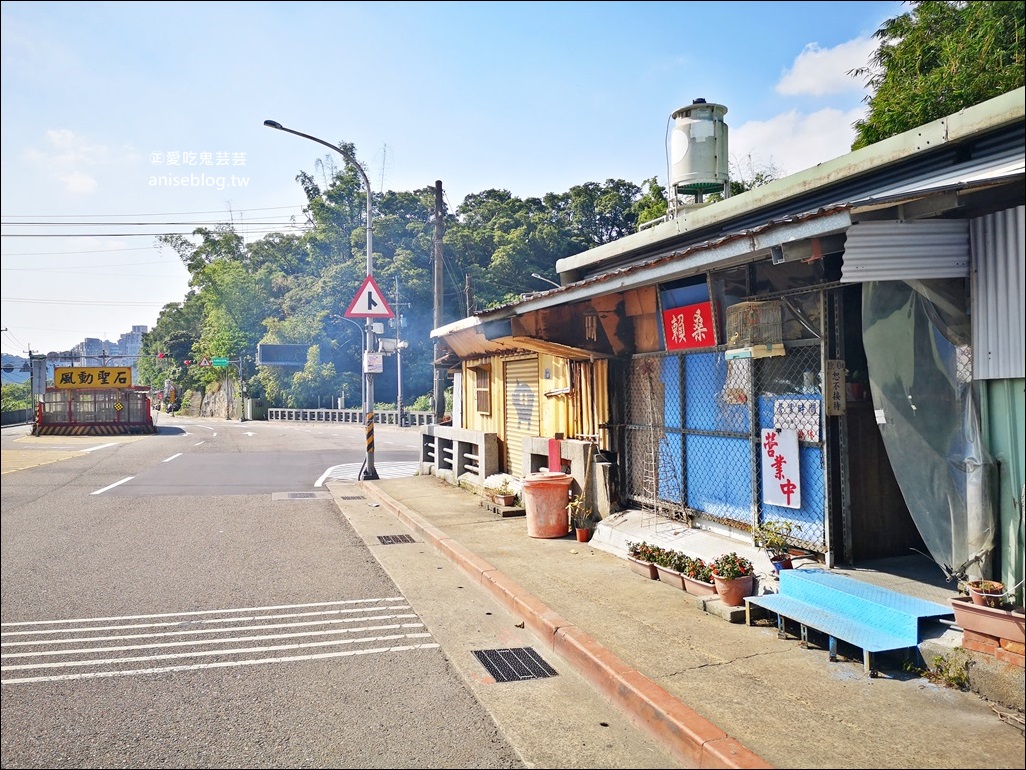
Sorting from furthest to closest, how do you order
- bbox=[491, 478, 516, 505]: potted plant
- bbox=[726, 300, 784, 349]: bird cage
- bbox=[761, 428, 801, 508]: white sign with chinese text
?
1. bbox=[491, 478, 516, 505]: potted plant
2. bbox=[726, 300, 784, 349]: bird cage
3. bbox=[761, 428, 801, 508]: white sign with chinese text

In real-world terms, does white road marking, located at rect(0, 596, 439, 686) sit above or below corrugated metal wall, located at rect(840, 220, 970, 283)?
below

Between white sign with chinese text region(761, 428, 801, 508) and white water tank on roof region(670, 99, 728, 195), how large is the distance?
3.97 metres

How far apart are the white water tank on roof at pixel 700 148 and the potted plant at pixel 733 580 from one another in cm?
518

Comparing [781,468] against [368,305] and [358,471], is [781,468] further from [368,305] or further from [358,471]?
[358,471]

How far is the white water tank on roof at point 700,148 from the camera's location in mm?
9219

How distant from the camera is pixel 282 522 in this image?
11.6 m

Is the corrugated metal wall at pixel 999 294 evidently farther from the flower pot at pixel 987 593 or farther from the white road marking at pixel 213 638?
the white road marking at pixel 213 638

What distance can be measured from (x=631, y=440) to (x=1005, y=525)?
495cm

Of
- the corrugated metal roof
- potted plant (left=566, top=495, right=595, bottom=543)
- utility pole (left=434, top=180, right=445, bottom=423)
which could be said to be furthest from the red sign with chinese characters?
utility pole (left=434, top=180, right=445, bottom=423)

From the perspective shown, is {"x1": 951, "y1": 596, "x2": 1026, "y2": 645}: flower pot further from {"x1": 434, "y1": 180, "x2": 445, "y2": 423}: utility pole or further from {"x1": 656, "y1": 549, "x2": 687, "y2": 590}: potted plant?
{"x1": 434, "y1": 180, "x2": 445, "y2": 423}: utility pole

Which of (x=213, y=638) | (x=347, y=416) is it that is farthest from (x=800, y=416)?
(x=347, y=416)

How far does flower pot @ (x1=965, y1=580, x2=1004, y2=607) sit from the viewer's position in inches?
171

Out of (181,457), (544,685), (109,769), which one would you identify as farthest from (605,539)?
(181,457)

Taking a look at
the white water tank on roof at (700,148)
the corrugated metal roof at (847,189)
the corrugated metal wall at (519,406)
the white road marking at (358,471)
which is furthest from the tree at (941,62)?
the white road marking at (358,471)
